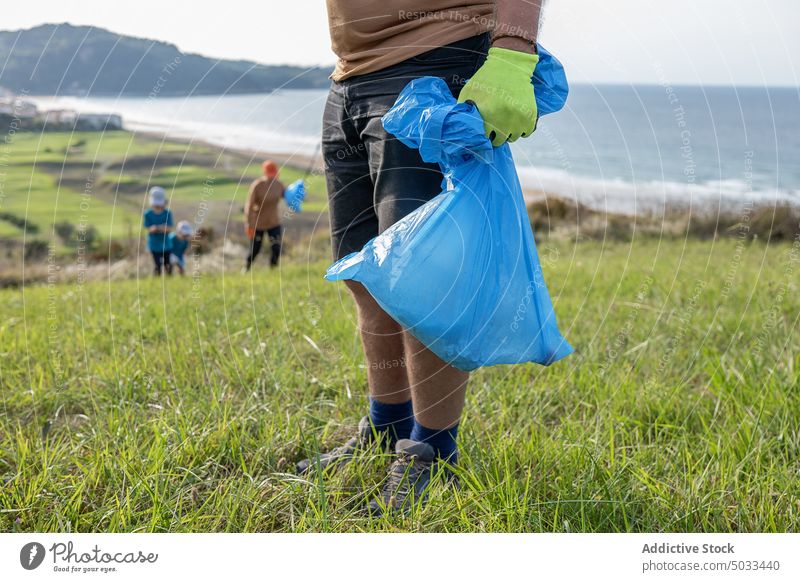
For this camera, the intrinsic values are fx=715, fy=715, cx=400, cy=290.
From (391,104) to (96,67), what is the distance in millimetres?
1554

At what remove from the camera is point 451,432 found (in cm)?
194

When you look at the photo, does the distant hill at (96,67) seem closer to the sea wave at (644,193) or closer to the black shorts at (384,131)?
the black shorts at (384,131)

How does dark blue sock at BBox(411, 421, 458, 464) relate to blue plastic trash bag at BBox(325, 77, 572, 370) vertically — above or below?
below

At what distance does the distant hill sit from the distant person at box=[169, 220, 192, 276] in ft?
17.7

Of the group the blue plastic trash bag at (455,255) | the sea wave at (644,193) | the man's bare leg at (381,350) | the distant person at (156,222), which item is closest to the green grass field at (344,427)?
the man's bare leg at (381,350)

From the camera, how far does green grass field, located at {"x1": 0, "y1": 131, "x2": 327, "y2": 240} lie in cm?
277

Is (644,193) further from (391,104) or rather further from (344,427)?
(391,104)

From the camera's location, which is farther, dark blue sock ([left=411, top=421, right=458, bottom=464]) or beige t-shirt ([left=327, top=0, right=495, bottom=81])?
dark blue sock ([left=411, top=421, right=458, bottom=464])

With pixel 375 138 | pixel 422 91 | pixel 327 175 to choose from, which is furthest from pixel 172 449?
pixel 422 91

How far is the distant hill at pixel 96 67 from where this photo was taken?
2.35m

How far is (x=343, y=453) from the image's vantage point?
2.08 meters

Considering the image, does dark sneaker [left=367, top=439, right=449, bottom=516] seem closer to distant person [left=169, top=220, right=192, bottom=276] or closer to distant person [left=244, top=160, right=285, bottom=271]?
distant person [left=244, top=160, right=285, bottom=271]
